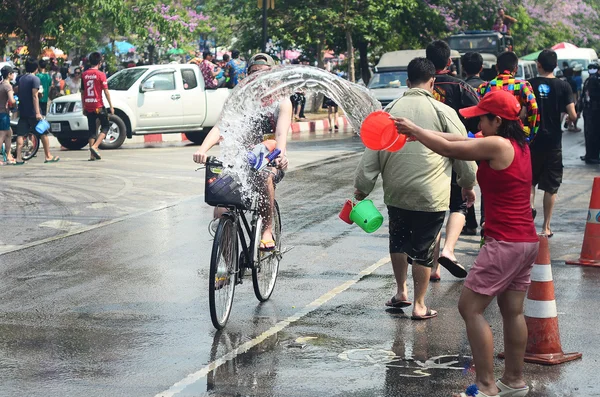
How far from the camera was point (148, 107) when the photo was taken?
76.4 ft

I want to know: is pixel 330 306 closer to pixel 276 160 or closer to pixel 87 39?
pixel 276 160

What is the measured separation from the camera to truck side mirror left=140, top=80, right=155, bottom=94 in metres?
23.3

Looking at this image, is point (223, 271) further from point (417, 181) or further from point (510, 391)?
point (510, 391)

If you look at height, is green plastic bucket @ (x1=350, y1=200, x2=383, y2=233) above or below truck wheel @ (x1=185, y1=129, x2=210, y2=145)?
above

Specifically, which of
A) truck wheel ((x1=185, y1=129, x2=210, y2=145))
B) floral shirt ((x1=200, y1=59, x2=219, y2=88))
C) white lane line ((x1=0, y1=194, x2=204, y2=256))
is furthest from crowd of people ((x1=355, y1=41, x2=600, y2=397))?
floral shirt ((x1=200, y1=59, x2=219, y2=88))

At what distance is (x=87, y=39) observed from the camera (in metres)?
35.0

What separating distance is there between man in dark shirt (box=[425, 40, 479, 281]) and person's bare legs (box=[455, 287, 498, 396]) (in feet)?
8.57

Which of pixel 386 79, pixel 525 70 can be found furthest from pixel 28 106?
pixel 525 70

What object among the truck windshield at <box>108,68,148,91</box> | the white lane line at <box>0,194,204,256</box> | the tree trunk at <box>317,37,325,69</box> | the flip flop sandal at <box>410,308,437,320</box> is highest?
the tree trunk at <box>317,37,325,69</box>

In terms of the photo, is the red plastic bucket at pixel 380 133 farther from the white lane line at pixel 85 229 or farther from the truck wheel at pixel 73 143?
the truck wheel at pixel 73 143

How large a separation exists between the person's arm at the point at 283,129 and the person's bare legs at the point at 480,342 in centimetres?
233

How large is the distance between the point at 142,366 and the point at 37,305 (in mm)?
2063

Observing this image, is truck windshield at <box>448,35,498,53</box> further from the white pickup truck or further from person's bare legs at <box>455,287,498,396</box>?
person's bare legs at <box>455,287,498,396</box>

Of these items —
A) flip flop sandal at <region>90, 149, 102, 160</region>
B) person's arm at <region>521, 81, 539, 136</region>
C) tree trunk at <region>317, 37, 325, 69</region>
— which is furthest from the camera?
tree trunk at <region>317, 37, 325, 69</region>
